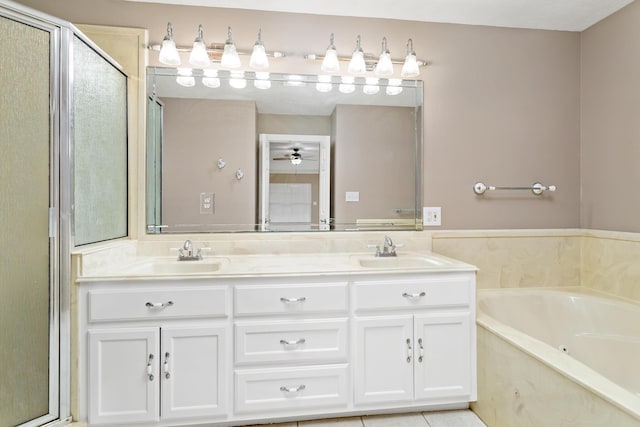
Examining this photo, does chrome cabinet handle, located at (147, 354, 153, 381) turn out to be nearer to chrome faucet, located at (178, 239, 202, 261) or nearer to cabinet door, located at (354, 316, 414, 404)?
chrome faucet, located at (178, 239, 202, 261)

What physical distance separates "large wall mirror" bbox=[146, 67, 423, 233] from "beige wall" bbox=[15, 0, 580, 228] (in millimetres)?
166

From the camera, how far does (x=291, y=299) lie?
5.23ft

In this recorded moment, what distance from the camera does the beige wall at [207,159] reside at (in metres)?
2.04

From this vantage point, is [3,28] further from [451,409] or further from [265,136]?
[451,409]

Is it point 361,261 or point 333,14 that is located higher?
point 333,14

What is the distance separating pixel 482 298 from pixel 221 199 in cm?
172

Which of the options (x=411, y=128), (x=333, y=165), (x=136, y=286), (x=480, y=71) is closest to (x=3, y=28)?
(x=136, y=286)

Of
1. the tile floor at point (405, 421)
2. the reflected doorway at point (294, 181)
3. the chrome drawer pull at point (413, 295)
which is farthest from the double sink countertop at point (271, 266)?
the tile floor at point (405, 421)

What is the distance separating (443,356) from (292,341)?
2.54 feet

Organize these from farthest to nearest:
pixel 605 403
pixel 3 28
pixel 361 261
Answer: pixel 361 261 < pixel 3 28 < pixel 605 403

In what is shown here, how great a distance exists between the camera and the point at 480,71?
88.4 inches

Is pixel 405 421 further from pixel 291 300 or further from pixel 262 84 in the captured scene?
pixel 262 84

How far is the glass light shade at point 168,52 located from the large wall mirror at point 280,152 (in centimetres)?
8

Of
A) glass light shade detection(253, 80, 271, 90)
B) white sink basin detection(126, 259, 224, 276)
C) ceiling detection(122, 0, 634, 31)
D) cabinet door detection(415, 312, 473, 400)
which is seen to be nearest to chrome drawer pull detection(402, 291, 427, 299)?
cabinet door detection(415, 312, 473, 400)
